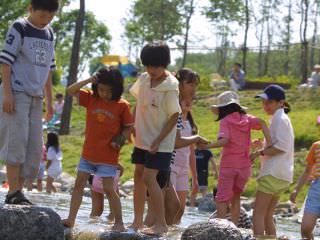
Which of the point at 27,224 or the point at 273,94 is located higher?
the point at 273,94

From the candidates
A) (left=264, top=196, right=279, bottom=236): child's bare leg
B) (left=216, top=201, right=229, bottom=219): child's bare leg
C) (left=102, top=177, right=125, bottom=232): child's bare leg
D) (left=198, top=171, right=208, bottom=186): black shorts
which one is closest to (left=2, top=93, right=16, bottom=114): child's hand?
(left=102, top=177, right=125, bottom=232): child's bare leg

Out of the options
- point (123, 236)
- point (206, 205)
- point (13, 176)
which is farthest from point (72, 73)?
point (123, 236)

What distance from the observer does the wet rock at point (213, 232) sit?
233 inches

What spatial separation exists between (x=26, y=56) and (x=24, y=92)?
0.29 meters

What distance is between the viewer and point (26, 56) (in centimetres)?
687

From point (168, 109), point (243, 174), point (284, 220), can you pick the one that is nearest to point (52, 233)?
point (168, 109)

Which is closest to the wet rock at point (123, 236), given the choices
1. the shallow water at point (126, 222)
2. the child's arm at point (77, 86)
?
the shallow water at point (126, 222)

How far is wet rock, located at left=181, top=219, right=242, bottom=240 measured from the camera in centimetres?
593

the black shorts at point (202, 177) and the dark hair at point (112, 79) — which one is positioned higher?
the dark hair at point (112, 79)

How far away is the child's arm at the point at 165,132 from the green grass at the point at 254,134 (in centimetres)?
855

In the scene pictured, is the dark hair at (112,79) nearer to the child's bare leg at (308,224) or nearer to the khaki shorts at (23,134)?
the khaki shorts at (23,134)

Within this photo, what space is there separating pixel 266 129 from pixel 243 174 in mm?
514

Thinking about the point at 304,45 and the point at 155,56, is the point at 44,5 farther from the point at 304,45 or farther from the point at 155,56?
the point at 304,45

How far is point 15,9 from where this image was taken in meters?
32.2
